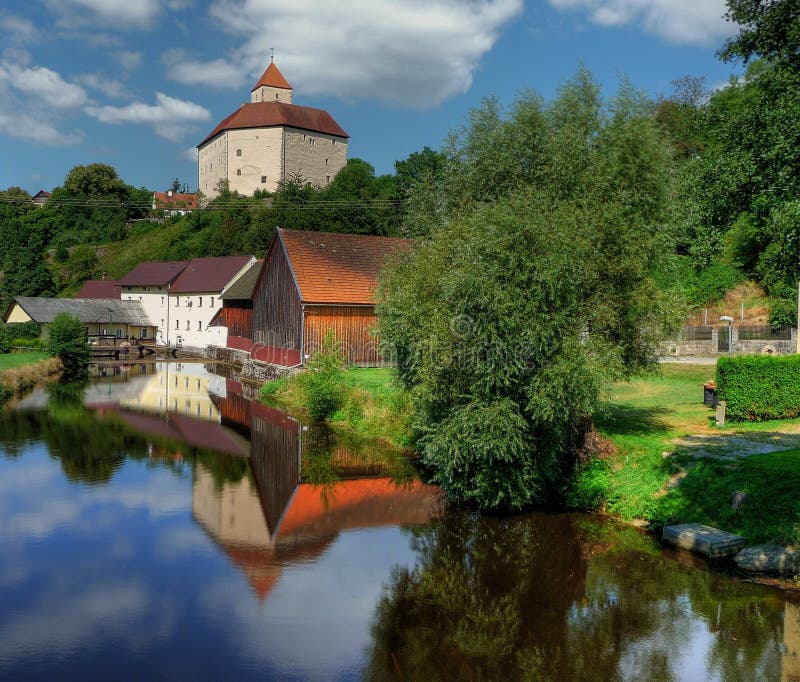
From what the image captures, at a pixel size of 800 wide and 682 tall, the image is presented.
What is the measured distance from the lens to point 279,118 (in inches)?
3211

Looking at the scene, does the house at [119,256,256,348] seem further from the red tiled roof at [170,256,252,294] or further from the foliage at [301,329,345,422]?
the foliage at [301,329,345,422]

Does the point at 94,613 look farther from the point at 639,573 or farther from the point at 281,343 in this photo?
the point at 281,343

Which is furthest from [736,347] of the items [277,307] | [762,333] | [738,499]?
[738,499]

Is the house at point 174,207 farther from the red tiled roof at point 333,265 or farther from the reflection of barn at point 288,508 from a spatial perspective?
the reflection of barn at point 288,508

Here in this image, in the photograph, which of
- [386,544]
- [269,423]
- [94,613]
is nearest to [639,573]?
[386,544]

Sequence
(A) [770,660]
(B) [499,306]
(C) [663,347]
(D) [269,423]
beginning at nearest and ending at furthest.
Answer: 1. (A) [770,660]
2. (B) [499,306]
3. (C) [663,347]
4. (D) [269,423]

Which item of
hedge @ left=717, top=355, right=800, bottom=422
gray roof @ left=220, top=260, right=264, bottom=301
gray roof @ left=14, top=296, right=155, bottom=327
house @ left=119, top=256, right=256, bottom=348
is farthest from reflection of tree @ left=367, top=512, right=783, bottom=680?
gray roof @ left=14, top=296, right=155, bottom=327

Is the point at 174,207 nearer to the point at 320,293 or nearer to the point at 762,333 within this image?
the point at 320,293

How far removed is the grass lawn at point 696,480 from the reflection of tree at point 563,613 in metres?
0.85

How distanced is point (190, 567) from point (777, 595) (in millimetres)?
8683

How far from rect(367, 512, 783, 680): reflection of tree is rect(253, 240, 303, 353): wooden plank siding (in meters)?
19.6

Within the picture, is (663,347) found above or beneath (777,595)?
above

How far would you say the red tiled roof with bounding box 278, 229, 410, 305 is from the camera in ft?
98.6

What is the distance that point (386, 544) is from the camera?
11.9 metres
